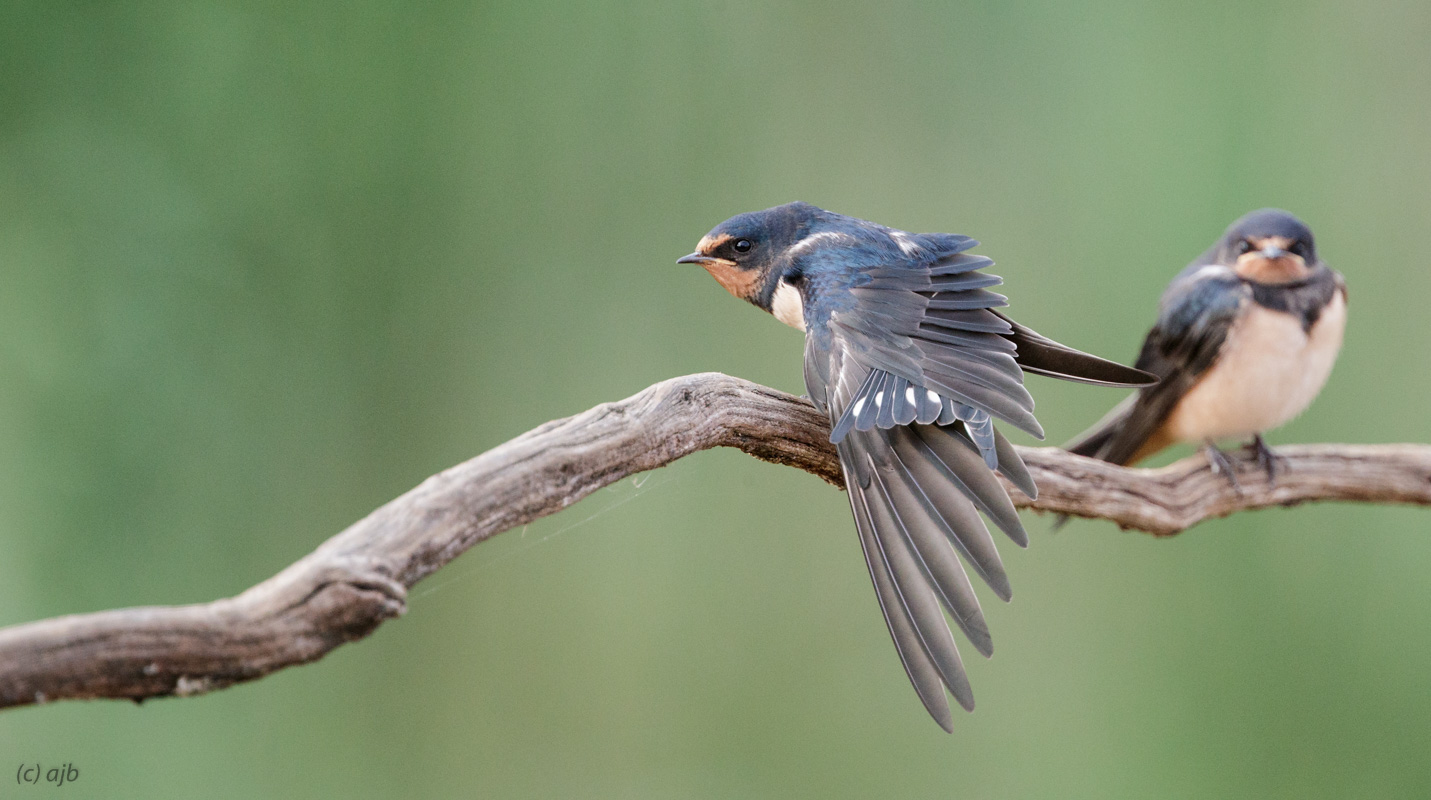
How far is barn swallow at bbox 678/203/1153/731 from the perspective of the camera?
0.92 metres

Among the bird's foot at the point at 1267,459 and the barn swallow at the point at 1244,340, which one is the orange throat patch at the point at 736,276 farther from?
the bird's foot at the point at 1267,459

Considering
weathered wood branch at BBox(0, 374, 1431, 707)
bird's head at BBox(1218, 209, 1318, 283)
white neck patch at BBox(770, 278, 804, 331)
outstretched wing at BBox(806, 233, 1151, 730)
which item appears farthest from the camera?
bird's head at BBox(1218, 209, 1318, 283)

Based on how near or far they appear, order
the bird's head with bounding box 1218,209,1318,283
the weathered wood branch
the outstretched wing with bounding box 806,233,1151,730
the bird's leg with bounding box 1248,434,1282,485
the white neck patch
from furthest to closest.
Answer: the bird's leg with bounding box 1248,434,1282,485
the bird's head with bounding box 1218,209,1318,283
the white neck patch
the outstretched wing with bounding box 806,233,1151,730
the weathered wood branch

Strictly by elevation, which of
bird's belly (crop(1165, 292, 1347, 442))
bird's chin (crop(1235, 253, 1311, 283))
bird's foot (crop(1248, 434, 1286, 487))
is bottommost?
bird's foot (crop(1248, 434, 1286, 487))

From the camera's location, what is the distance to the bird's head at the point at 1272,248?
5.17 ft

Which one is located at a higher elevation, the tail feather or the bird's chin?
the bird's chin

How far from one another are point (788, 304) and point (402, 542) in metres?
0.61

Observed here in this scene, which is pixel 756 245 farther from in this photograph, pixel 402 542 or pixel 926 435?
pixel 402 542

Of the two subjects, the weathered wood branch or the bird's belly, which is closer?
the weathered wood branch

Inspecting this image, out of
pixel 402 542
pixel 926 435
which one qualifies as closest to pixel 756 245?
pixel 926 435

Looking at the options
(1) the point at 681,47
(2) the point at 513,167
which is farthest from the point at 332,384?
(1) the point at 681,47

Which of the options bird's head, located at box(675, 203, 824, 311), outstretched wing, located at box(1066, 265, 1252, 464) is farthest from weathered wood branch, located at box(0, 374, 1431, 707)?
outstretched wing, located at box(1066, 265, 1252, 464)

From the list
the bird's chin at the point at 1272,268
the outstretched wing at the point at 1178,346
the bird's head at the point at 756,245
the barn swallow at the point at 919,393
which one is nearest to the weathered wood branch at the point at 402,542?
the barn swallow at the point at 919,393

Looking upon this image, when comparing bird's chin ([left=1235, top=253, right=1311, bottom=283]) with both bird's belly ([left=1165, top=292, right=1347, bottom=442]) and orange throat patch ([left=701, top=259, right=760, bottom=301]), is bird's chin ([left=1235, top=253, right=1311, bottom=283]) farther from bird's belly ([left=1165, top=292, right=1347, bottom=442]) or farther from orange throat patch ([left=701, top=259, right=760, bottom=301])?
orange throat patch ([left=701, top=259, right=760, bottom=301])
